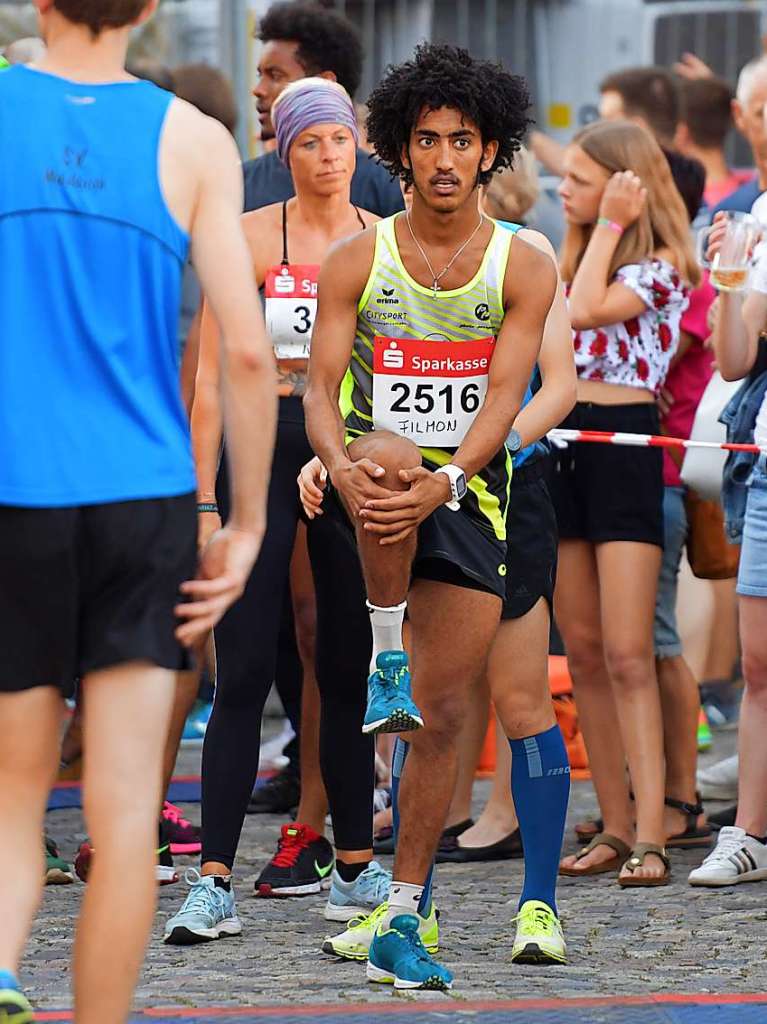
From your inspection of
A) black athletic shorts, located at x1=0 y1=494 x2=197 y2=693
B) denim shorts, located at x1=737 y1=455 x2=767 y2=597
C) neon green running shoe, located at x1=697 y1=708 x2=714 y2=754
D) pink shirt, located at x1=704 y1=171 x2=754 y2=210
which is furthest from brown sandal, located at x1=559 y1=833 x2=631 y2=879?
pink shirt, located at x1=704 y1=171 x2=754 y2=210

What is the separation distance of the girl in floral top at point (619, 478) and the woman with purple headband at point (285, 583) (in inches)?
33.8

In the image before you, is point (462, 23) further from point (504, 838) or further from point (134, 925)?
point (134, 925)

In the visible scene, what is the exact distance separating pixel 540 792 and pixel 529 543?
608 millimetres

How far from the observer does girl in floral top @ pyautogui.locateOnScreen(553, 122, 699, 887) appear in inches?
229

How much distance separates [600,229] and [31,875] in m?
3.32

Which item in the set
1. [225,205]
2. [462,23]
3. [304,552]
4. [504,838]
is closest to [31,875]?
[225,205]

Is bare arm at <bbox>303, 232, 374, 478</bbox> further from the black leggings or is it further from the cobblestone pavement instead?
the cobblestone pavement

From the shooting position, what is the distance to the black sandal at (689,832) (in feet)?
20.0

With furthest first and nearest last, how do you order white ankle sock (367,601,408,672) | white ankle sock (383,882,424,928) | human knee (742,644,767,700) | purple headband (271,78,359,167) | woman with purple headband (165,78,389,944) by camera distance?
1. human knee (742,644,767,700)
2. purple headband (271,78,359,167)
3. woman with purple headband (165,78,389,944)
4. white ankle sock (383,882,424,928)
5. white ankle sock (367,601,408,672)

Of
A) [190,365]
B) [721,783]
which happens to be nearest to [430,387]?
[190,365]

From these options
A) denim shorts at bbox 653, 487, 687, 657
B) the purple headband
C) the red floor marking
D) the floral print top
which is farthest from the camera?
denim shorts at bbox 653, 487, 687, 657

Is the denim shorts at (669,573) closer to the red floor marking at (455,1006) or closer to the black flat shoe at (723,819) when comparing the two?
the black flat shoe at (723,819)

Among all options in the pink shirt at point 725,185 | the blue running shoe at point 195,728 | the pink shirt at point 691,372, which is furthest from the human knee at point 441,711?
the pink shirt at point 725,185

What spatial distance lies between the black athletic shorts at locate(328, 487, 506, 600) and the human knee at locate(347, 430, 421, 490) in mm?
144
